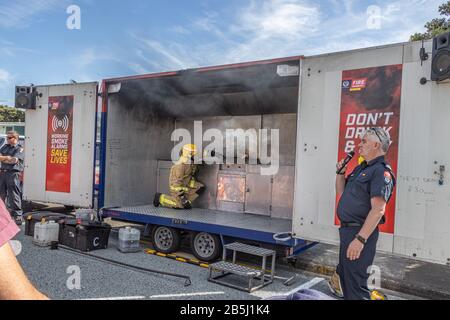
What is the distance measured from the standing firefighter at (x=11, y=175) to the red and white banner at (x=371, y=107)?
→ 6.24m

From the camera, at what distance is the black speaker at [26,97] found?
23.9 ft

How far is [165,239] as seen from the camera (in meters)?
6.17

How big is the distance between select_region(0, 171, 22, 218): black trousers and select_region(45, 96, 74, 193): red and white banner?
68cm

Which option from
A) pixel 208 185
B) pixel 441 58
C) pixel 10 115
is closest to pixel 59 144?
pixel 208 185

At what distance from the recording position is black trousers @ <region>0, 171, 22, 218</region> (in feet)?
23.9

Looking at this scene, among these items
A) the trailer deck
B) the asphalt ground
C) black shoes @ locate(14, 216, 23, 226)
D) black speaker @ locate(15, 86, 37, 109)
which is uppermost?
black speaker @ locate(15, 86, 37, 109)

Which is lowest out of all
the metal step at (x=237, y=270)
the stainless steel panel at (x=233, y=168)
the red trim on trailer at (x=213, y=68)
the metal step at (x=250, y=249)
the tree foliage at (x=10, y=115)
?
the metal step at (x=237, y=270)

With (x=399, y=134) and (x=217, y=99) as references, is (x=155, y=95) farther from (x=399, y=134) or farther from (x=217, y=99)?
(x=399, y=134)

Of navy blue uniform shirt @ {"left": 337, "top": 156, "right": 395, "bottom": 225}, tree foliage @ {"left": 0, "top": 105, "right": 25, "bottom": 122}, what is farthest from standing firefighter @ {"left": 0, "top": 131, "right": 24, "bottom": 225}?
tree foliage @ {"left": 0, "top": 105, "right": 25, "bottom": 122}

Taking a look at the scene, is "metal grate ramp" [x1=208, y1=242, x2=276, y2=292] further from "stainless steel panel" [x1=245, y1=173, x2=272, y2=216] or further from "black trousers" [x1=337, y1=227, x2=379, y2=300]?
"stainless steel panel" [x1=245, y1=173, x2=272, y2=216]

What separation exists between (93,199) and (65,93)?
82.5 inches

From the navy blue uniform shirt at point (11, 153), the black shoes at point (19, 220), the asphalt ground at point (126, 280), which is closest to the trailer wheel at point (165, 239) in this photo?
the asphalt ground at point (126, 280)

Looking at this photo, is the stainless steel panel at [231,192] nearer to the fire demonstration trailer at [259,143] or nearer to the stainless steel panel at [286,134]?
the fire demonstration trailer at [259,143]
